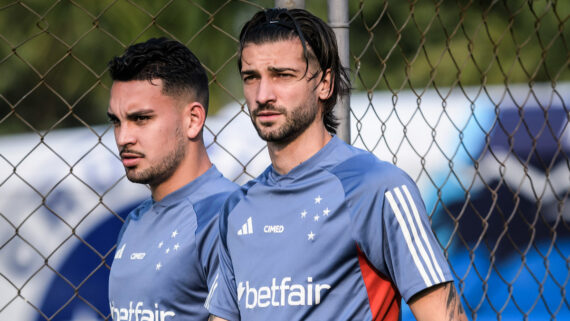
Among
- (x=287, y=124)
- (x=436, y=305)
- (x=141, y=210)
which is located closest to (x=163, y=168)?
(x=141, y=210)

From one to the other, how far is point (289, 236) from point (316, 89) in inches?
14.3

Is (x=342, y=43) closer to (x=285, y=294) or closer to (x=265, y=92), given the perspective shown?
(x=265, y=92)

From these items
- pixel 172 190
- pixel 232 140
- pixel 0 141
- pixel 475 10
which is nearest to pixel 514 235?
pixel 232 140

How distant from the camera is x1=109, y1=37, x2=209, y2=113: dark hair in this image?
2230 millimetres

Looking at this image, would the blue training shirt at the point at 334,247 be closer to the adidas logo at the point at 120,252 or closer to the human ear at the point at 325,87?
the human ear at the point at 325,87

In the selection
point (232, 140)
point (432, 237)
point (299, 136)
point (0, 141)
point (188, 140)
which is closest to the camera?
point (432, 237)

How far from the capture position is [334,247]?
1718 millimetres

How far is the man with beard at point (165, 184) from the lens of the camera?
80.4 inches

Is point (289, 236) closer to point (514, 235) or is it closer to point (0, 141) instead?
point (514, 235)

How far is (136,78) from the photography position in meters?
2.22

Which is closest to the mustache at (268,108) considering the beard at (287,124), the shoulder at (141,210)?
the beard at (287,124)

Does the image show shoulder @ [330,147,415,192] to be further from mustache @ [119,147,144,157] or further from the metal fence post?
mustache @ [119,147,144,157]

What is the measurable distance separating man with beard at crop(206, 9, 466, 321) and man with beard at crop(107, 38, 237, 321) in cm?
14

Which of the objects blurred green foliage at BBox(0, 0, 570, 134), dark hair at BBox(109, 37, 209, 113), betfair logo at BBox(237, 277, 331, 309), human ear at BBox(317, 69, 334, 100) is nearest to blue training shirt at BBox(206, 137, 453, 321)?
betfair logo at BBox(237, 277, 331, 309)
